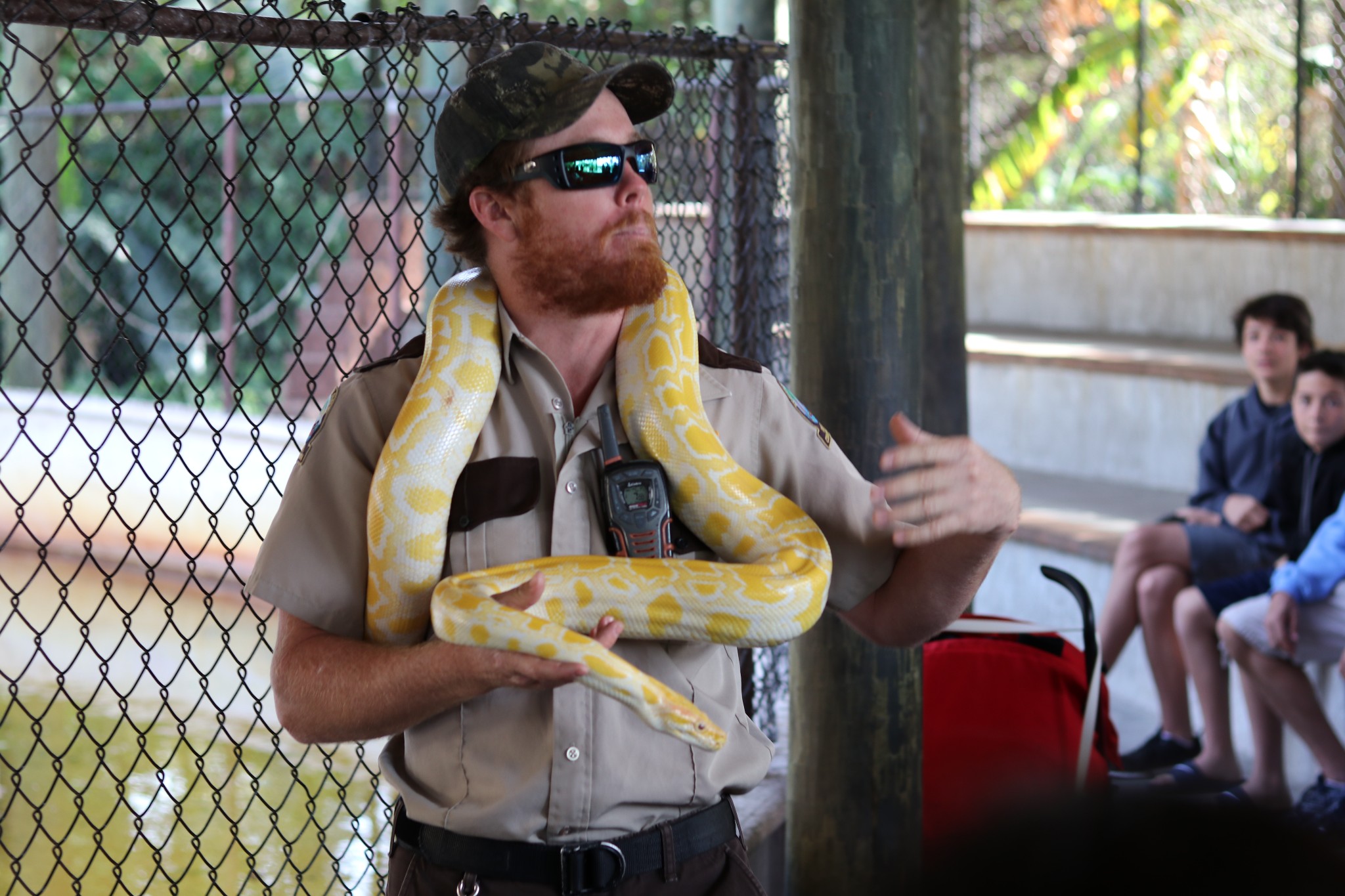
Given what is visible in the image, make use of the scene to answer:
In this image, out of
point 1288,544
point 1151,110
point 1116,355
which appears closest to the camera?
point 1288,544

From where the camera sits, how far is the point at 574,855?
181cm

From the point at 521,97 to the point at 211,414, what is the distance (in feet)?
23.8

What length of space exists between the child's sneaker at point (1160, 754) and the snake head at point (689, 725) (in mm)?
3429

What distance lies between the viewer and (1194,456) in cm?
698

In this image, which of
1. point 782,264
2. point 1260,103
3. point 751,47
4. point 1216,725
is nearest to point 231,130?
point 782,264

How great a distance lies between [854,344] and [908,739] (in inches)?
33.6

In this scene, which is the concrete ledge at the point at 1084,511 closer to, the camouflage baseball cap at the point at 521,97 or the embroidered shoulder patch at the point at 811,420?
the embroidered shoulder patch at the point at 811,420

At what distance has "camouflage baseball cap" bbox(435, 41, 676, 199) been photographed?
→ 1.97 metres

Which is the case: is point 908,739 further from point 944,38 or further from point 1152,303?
point 1152,303

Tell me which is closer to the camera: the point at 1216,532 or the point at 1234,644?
the point at 1234,644

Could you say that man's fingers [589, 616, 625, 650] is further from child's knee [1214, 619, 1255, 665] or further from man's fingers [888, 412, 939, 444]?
child's knee [1214, 619, 1255, 665]

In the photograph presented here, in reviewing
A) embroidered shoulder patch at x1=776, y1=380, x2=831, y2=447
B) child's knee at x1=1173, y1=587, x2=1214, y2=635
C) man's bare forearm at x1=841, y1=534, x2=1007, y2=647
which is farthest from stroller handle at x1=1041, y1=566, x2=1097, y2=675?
child's knee at x1=1173, y1=587, x2=1214, y2=635

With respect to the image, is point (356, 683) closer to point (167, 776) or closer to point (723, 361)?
point (723, 361)

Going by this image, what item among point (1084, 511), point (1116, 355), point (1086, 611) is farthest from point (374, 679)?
point (1116, 355)
